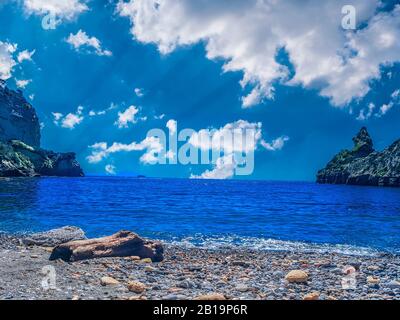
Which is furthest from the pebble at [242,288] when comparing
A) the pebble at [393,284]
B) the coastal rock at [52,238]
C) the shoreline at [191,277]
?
the coastal rock at [52,238]

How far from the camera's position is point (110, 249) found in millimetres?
18203

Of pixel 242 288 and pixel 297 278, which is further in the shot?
pixel 297 278

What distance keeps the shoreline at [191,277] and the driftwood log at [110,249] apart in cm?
Answer: 52

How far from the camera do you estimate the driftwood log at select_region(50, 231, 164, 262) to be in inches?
671

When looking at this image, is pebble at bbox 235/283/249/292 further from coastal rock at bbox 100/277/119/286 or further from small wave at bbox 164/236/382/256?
small wave at bbox 164/236/382/256

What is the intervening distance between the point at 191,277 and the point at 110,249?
5372 mm

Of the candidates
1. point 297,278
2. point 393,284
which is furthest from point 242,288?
point 393,284

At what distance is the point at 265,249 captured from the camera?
79.1 feet

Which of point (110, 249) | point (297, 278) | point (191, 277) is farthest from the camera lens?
point (110, 249)

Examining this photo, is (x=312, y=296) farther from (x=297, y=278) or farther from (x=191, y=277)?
(x=191, y=277)

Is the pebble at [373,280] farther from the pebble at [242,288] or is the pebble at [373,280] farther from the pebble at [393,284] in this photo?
the pebble at [242,288]
